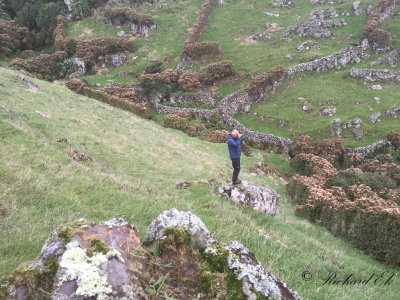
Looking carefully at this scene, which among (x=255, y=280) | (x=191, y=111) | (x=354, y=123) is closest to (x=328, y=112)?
(x=354, y=123)

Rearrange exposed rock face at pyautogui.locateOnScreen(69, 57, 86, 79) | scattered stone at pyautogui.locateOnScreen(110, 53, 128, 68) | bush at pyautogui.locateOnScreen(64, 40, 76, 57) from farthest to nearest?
bush at pyautogui.locateOnScreen(64, 40, 76, 57) < scattered stone at pyautogui.locateOnScreen(110, 53, 128, 68) < exposed rock face at pyautogui.locateOnScreen(69, 57, 86, 79)

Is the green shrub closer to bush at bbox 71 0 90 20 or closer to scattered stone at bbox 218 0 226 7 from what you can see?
scattered stone at bbox 218 0 226 7

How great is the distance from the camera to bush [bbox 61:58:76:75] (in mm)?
47531

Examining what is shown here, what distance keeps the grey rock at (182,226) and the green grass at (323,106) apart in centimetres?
2776

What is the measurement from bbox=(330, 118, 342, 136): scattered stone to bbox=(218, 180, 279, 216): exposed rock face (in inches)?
842

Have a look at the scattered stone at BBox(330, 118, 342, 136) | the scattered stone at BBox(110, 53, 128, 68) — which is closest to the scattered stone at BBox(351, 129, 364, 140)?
the scattered stone at BBox(330, 118, 342, 136)

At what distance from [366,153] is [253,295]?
28.8m

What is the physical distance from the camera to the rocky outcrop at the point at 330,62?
40219 millimetres

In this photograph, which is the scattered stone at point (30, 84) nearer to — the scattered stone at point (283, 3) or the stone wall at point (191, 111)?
the stone wall at point (191, 111)

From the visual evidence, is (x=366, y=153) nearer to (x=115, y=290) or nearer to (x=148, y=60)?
(x=115, y=290)

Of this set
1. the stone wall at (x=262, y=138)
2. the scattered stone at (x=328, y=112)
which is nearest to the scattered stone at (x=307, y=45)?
the scattered stone at (x=328, y=112)

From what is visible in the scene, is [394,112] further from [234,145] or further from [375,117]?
[234,145]

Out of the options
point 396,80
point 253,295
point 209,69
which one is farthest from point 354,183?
point 209,69

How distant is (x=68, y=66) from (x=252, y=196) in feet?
152
